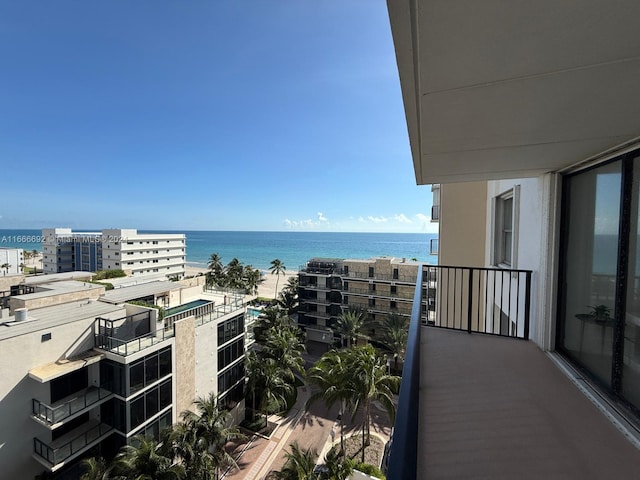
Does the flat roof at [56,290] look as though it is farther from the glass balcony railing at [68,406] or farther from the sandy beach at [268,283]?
the sandy beach at [268,283]

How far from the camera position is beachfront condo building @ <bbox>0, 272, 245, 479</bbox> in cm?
788

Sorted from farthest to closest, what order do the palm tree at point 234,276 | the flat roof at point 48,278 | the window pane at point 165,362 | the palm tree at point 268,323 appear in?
the palm tree at point 234,276 < the palm tree at point 268,323 < the flat roof at point 48,278 < the window pane at point 165,362

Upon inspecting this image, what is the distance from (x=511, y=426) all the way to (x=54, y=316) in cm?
1238

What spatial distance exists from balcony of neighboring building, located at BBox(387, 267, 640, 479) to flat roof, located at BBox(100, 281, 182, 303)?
1263 centimetres

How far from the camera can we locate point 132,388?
888 cm

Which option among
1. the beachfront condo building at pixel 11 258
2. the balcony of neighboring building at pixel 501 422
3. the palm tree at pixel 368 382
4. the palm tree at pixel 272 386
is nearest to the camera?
the balcony of neighboring building at pixel 501 422

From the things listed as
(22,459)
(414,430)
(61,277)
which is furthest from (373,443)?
(61,277)

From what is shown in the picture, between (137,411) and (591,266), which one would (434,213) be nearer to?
(591,266)

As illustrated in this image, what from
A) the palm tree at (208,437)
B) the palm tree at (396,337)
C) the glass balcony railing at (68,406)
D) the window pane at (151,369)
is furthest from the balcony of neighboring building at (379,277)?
the glass balcony railing at (68,406)

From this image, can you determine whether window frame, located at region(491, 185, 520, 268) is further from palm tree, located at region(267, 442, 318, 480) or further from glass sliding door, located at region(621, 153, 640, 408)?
palm tree, located at region(267, 442, 318, 480)

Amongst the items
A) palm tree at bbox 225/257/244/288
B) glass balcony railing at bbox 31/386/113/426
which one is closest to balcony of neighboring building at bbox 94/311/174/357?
glass balcony railing at bbox 31/386/113/426

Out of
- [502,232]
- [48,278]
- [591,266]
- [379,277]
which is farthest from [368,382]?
[48,278]

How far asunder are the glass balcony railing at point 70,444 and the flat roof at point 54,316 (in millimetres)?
3312

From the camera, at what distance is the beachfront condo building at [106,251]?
43.6 m
